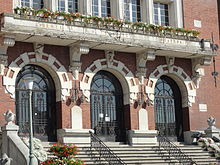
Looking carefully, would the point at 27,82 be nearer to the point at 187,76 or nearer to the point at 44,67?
the point at 44,67

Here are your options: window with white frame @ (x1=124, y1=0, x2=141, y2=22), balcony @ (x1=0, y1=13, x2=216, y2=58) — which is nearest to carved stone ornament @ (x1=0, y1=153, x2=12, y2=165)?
balcony @ (x1=0, y1=13, x2=216, y2=58)

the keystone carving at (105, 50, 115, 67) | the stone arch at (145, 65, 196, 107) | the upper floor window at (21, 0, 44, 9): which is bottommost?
the stone arch at (145, 65, 196, 107)

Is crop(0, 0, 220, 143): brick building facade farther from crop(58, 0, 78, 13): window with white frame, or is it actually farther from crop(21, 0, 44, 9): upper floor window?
crop(21, 0, 44, 9): upper floor window

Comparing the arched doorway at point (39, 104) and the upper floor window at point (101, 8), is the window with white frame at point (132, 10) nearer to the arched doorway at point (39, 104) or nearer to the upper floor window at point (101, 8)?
the upper floor window at point (101, 8)

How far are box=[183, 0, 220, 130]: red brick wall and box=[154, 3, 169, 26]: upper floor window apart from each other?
962 mm

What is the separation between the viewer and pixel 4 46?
20859mm

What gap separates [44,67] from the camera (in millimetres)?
22391

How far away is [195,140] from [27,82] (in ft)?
38.7

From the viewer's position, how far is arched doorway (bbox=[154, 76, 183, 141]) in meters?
25.4

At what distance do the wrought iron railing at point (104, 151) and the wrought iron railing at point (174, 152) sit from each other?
276 cm

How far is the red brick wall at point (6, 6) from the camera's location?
21.4 meters

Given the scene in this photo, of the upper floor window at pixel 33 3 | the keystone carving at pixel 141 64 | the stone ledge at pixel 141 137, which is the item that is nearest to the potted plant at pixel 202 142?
the stone ledge at pixel 141 137

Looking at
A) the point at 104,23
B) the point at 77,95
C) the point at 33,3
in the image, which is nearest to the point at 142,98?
the point at 77,95

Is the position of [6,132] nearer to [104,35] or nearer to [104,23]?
[104,35]
